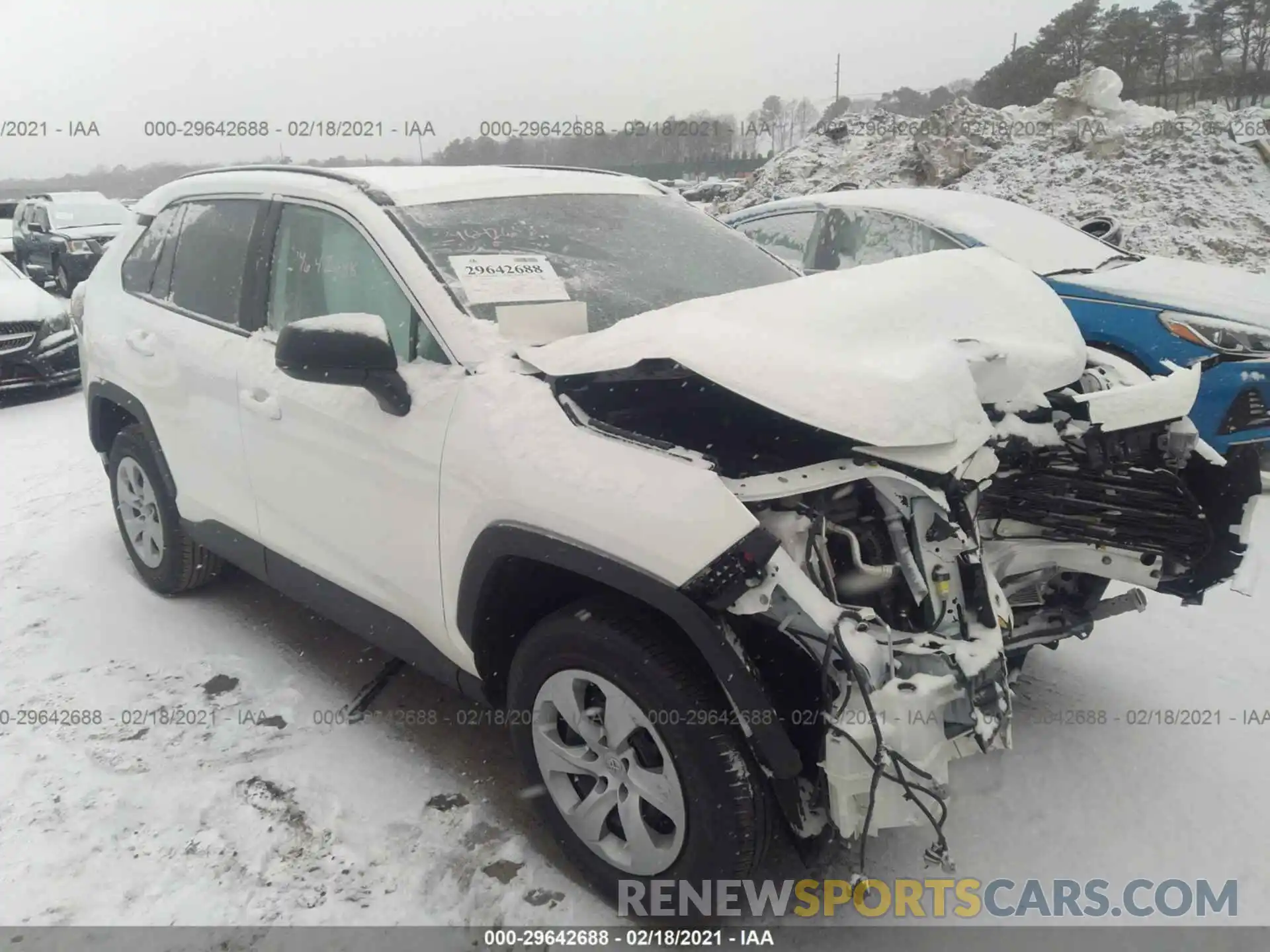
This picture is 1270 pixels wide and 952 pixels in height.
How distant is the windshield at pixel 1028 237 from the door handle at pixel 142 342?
15.2 ft

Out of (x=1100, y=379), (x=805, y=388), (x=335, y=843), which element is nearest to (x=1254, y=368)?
(x=1100, y=379)

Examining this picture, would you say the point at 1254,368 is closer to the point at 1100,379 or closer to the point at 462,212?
the point at 1100,379

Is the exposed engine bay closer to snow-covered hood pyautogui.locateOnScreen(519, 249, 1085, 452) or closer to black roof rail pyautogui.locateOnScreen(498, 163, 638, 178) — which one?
snow-covered hood pyautogui.locateOnScreen(519, 249, 1085, 452)

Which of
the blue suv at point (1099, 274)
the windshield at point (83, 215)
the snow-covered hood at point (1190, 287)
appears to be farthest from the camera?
the windshield at point (83, 215)

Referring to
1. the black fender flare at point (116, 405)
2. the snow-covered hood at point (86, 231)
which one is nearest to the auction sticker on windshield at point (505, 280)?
the black fender flare at point (116, 405)

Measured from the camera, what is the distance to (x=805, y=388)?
6.90 feet

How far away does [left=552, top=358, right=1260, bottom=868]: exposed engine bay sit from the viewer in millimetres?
1873

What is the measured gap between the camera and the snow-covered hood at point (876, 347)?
2.08m

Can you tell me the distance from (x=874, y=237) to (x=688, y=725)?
474cm

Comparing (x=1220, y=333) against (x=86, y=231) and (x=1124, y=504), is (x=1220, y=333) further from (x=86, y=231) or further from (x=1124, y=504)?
(x=86, y=231)

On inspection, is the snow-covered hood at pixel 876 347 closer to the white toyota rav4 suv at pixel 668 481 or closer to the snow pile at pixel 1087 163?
the white toyota rav4 suv at pixel 668 481

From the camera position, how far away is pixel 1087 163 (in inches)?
507

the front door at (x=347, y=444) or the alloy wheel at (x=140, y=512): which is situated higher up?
the front door at (x=347, y=444)
